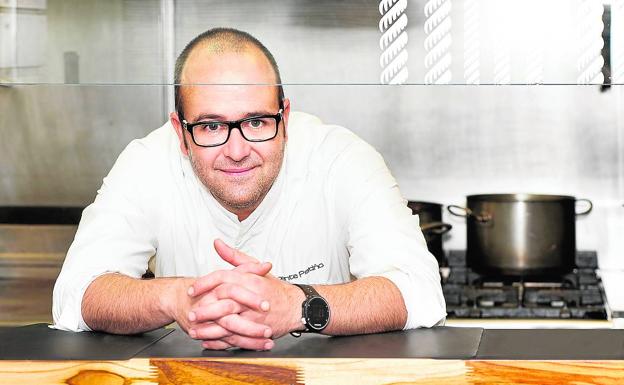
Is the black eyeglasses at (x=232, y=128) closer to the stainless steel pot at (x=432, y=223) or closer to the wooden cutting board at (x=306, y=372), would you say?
the wooden cutting board at (x=306, y=372)

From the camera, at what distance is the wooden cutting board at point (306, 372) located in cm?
83

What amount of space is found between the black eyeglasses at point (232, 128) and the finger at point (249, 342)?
33 centimetres

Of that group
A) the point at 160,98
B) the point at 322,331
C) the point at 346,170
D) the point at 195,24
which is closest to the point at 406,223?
the point at 346,170

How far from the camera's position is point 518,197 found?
7.30 ft

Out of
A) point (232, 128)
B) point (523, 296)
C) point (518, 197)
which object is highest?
point (232, 128)

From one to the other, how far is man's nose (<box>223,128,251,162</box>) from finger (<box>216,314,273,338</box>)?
1.02 ft

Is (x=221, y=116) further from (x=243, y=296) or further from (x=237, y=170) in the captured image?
(x=243, y=296)

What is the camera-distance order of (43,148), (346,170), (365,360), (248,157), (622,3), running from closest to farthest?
(365,360), (622,3), (248,157), (346,170), (43,148)

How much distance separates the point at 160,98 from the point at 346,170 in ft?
2.88

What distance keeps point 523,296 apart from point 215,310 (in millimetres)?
1092

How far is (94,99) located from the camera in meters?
2.20

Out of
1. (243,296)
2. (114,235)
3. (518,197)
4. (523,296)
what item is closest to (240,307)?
(243,296)

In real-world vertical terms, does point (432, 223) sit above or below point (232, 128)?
below

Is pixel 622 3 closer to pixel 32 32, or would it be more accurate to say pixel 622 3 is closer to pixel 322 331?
pixel 322 331
